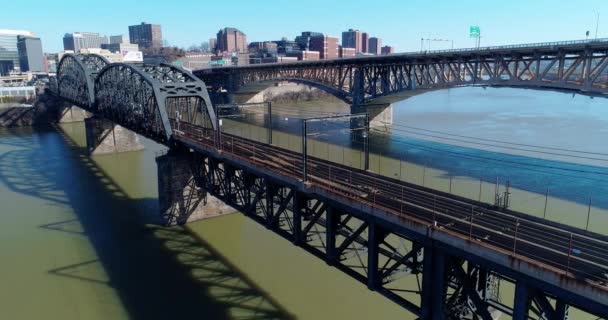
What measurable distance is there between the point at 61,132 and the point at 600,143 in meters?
69.4

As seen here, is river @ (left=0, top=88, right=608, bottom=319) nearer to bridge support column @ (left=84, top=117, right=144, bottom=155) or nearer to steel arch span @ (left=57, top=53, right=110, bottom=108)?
bridge support column @ (left=84, top=117, right=144, bottom=155)

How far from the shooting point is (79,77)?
190 feet

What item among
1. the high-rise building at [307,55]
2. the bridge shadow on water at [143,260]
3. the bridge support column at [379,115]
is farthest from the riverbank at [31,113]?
the high-rise building at [307,55]

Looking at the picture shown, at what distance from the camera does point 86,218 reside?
28.8 meters

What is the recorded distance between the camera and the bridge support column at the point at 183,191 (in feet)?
90.0

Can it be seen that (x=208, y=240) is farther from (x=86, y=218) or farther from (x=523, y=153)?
(x=523, y=153)

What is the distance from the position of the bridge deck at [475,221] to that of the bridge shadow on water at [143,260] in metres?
5.55

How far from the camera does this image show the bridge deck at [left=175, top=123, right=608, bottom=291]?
10680 mm

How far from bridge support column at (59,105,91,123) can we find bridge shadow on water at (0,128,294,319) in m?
43.1

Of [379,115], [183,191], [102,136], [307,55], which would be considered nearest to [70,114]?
[102,136]

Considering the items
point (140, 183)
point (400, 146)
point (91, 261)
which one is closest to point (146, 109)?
point (140, 183)

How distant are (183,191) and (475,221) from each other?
62.3 ft

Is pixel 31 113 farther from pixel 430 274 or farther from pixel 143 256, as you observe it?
pixel 430 274

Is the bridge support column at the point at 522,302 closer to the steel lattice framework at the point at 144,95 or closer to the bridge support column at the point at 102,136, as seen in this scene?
the steel lattice framework at the point at 144,95
